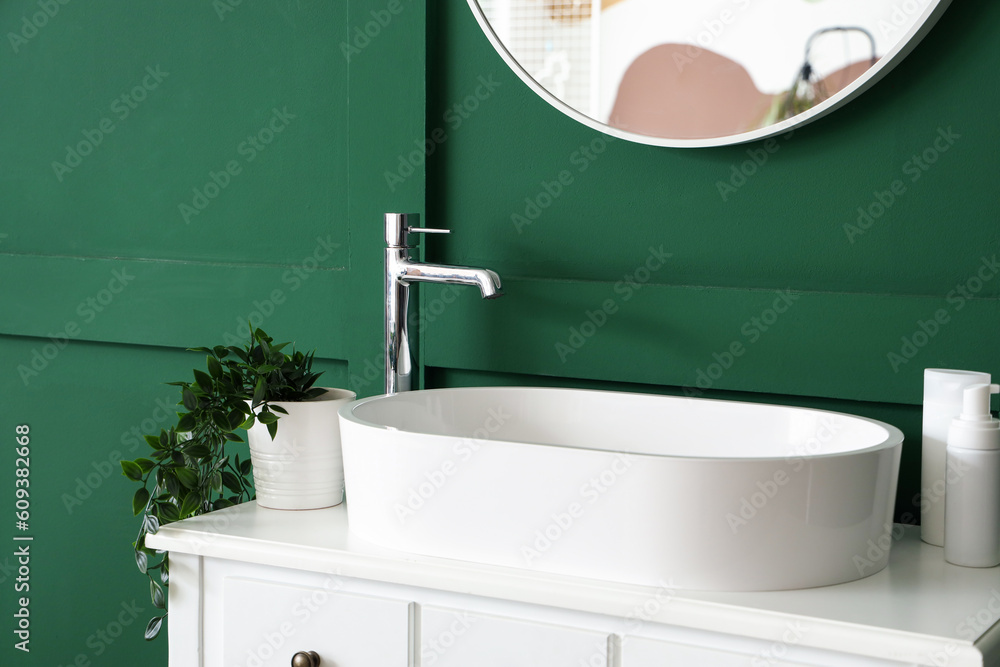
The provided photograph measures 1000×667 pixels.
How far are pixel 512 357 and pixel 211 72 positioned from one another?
62 cm

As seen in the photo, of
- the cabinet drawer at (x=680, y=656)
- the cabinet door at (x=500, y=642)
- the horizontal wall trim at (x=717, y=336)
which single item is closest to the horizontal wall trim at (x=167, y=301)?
the horizontal wall trim at (x=717, y=336)

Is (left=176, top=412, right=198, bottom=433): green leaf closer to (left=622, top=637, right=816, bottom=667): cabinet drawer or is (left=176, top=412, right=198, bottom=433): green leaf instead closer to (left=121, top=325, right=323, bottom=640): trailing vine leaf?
(left=121, top=325, right=323, bottom=640): trailing vine leaf

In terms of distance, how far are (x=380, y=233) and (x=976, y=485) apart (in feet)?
2.56

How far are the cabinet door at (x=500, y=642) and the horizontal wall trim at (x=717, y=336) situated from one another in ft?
1.44

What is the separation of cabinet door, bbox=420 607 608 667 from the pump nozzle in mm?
403

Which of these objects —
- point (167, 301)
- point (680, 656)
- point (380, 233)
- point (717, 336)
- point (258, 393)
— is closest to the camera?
point (680, 656)

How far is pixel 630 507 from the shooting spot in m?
0.85

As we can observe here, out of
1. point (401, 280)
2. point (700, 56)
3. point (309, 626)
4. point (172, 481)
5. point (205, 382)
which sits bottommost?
point (309, 626)

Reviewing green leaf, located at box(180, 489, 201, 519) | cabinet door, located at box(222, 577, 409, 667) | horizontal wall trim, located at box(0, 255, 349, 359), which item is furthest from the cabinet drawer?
horizontal wall trim, located at box(0, 255, 349, 359)

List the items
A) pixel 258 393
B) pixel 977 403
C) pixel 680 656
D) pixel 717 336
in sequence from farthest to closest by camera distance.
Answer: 1. pixel 717 336
2. pixel 258 393
3. pixel 977 403
4. pixel 680 656

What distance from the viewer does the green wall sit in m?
1.13

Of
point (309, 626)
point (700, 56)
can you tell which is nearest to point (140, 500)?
point (309, 626)

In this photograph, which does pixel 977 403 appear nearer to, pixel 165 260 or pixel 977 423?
pixel 977 423

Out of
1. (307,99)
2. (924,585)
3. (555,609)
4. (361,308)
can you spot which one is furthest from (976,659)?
(307,99)
